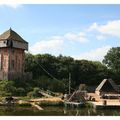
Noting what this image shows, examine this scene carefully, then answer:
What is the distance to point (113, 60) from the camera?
2353 cm

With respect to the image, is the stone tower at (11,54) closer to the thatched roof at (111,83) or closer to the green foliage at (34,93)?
the green foliage at (34,93)

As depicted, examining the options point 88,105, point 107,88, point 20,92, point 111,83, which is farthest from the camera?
point 107,88

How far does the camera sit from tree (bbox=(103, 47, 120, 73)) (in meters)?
22.4

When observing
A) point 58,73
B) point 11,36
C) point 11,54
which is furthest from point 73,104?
point 11,54

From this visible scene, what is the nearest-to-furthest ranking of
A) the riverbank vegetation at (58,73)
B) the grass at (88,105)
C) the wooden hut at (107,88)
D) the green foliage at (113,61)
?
the grass at (88,105) → the green foliage at (113,61) → the riverbank vegetation at (58,73) → the wooden hut at (107,88)

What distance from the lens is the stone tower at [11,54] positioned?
89.0ft

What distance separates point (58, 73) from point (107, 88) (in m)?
3.04

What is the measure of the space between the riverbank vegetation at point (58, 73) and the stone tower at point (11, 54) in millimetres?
726

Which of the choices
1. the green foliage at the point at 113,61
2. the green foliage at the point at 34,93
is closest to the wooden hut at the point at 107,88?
the green foliage at the point at 113,61

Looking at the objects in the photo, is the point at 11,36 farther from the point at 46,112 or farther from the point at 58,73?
the point at 46,112

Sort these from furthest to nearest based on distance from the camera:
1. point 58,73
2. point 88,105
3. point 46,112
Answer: point 58,73 < point 88,105 < point 46,112

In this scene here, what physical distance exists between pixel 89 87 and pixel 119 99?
6.11 ft

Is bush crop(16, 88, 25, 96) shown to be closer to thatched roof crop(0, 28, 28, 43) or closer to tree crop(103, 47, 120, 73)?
thatched roof crop(0, 28, 28, 43)
